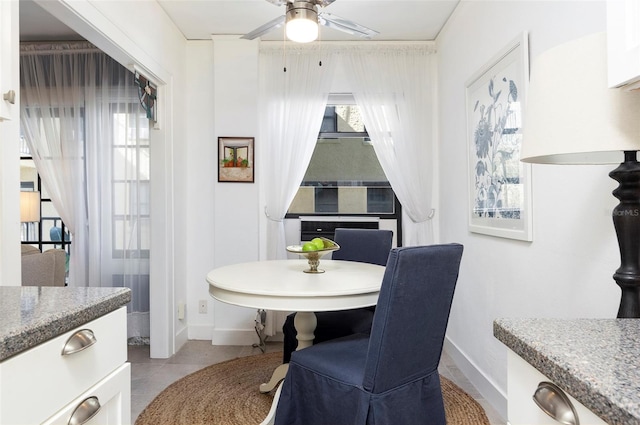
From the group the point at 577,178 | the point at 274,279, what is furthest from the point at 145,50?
the point at 577,178

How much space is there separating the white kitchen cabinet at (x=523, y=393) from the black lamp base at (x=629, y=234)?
0.37m

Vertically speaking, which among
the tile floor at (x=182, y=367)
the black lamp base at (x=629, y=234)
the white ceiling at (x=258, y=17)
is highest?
the white ceiling at (x=258, y=17)

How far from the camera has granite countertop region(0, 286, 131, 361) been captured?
720 millimetres

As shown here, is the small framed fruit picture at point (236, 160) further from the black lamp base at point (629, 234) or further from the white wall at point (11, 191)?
the black lamp base at point (629, 234)

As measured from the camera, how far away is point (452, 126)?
3119 mm

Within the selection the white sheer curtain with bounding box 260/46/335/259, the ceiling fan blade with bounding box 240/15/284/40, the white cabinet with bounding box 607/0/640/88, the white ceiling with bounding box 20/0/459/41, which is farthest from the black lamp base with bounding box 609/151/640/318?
the white sheer curtain with bounding box 260/46/335/259

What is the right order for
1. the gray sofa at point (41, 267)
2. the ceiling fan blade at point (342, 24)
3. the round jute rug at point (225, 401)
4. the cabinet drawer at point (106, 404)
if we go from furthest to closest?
the gray sofa at point (41, 267) → the ceiling fan blade at point (342, 24) → the round jute rug at point (225, 401) → the cabinet drawer at point (106, 404)

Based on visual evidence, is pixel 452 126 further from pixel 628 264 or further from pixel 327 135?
pixel 628 264

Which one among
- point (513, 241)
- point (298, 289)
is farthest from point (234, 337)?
point (513, 241)

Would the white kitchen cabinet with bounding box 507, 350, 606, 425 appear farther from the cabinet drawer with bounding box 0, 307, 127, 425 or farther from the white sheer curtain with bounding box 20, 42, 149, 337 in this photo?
the white sheer curtain with bounding box 20, 42, 149, 337

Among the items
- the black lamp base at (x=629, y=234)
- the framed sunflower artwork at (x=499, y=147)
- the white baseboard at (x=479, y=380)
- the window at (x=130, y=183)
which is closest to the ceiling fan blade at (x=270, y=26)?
the framed sunflower artwork at (x=499, y=147)

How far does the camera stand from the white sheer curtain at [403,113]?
11.5ft

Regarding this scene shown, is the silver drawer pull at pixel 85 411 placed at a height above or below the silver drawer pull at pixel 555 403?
below

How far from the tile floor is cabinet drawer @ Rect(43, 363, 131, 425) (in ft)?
4.22
